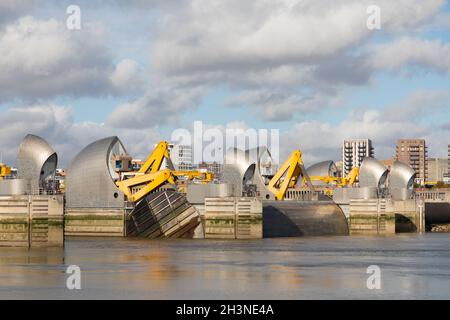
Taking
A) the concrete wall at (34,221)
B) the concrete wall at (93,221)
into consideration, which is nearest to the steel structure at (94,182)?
the concrete wall at (93,221)

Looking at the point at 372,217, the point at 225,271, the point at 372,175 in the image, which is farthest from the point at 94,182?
the point at 225,271

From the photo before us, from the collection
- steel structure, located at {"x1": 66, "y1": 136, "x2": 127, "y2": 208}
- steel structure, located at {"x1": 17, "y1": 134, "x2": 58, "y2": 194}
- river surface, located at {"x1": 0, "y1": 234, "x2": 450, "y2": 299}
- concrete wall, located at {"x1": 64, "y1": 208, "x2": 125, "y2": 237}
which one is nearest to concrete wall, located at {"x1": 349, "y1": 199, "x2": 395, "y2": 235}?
river surface, located at {"x1": 0, "y1": 234, "x2": 450, "y2": 299}

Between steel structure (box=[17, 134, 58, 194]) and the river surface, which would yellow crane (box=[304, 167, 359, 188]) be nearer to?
the river surface

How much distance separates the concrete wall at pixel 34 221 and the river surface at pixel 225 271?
75.3 inches

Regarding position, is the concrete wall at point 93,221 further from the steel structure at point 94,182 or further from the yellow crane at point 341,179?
the yellow crane at point 341,179

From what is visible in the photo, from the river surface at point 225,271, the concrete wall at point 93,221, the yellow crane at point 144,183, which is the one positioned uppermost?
the yellow crane at point 144,183

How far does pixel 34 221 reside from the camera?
7969 centimetres

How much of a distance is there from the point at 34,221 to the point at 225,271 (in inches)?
1093

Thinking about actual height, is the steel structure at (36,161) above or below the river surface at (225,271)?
above

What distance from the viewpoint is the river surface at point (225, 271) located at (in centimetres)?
4588

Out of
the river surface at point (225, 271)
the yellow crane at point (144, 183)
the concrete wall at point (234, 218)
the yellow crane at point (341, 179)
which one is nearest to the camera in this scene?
the river surface at point (225, 271)

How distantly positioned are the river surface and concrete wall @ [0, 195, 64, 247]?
6.28 feet
